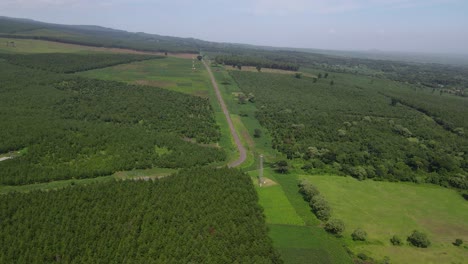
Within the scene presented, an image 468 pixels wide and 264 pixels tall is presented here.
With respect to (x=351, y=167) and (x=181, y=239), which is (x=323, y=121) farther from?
(x=181, y=239)

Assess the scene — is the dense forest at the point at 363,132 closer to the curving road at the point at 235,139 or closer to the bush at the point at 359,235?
the curving road at the point at 235,139

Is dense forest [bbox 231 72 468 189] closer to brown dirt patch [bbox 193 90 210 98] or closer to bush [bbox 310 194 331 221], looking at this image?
bush [bbox 310 194 331 221]

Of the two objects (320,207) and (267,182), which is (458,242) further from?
(267,182)

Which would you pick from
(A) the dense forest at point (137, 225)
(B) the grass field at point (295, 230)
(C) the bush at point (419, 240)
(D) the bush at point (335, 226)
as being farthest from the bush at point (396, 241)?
(A) the dense forest at point (137, 225)

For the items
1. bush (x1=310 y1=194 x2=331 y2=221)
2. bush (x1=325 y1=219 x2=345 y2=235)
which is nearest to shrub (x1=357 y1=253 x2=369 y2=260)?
bush (x1=325 y1=219 x2=345 y2=235)

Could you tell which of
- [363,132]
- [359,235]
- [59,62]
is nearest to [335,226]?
[359,235]

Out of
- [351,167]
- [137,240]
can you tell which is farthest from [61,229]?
[351,167]
